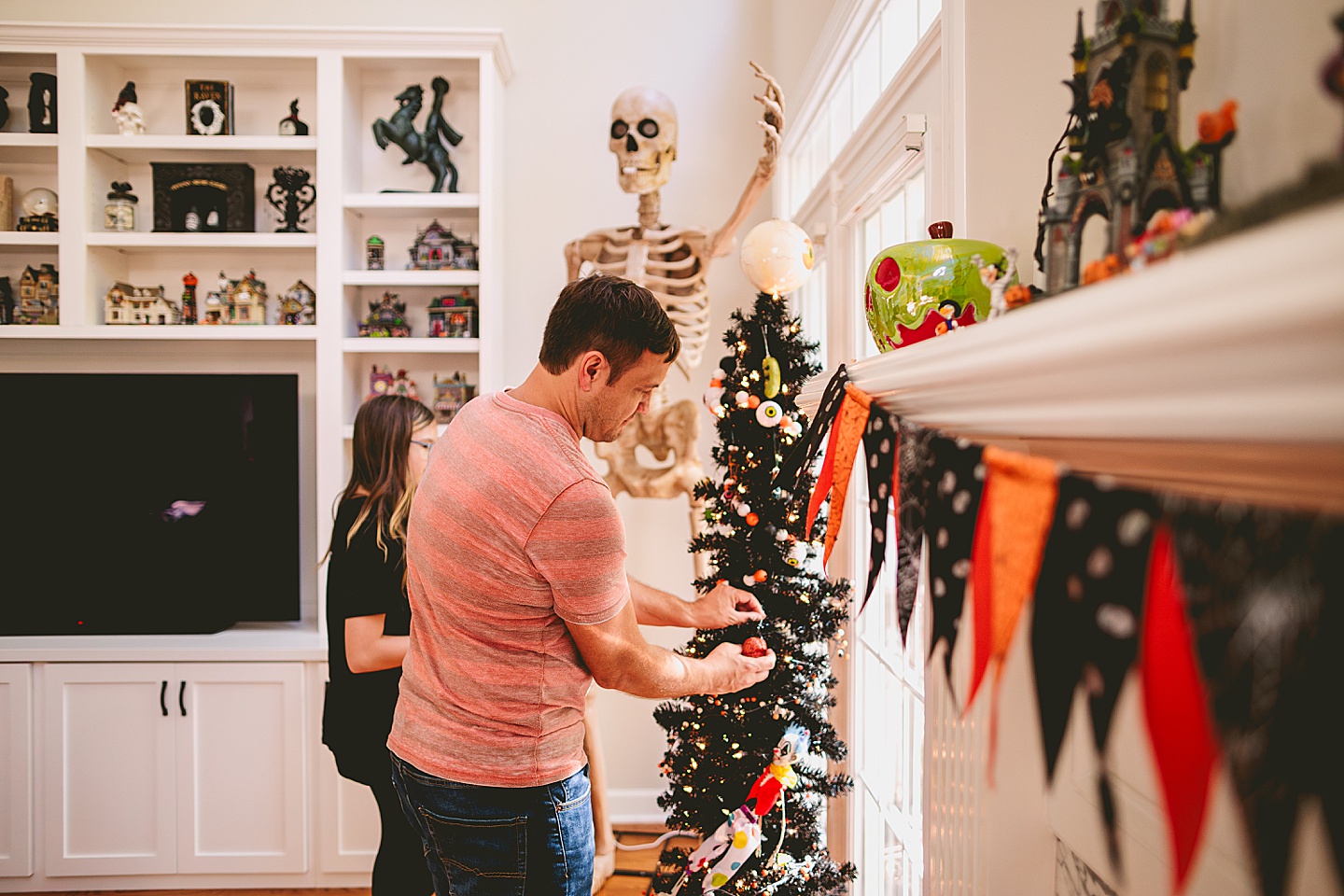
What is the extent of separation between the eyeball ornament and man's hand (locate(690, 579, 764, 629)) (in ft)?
2.23

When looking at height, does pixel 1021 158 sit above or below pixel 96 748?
above

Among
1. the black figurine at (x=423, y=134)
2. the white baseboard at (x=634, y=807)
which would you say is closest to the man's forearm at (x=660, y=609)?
the white baseboard at (x=634, y=807)

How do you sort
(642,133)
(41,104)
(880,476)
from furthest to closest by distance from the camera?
1. (41,104)
2. (642,133)
3. (880,476)

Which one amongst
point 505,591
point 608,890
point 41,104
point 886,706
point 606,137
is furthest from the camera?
point 606,137

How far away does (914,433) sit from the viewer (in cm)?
81

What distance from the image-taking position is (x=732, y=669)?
4.85 ft

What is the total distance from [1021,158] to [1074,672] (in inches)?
30.4

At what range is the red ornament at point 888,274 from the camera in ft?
3.17

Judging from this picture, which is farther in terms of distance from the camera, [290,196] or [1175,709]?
[290,196]

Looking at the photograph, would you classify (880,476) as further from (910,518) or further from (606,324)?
(606,324)

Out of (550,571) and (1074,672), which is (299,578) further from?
(1074,672)

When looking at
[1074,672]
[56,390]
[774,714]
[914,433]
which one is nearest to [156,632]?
[56,390]

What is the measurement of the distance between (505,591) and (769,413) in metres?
0.77

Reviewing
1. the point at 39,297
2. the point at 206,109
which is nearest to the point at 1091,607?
the point at 206,109
